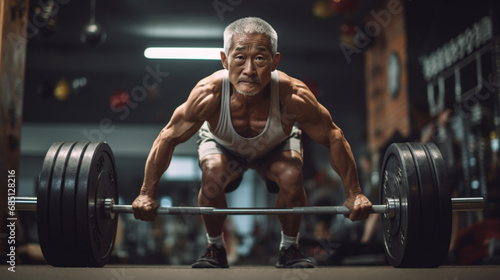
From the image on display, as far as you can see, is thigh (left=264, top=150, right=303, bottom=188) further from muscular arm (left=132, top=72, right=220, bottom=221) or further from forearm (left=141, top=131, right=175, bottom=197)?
forearm (left=141, top=131, right=175, bottom=197)

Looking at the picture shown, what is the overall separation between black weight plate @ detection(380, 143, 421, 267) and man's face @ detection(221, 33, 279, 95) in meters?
0.65

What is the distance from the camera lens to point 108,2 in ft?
19.6

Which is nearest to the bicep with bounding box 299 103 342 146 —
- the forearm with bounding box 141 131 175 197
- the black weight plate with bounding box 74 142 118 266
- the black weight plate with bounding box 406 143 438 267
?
the black weight plate with bounding box 406 143 438 267

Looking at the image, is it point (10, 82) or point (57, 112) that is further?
point (57, 112)

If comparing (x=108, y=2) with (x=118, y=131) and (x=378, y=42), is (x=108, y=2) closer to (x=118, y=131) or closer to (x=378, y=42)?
(x=378, y=42)

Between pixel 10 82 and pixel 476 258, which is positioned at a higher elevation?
pixel 10 82

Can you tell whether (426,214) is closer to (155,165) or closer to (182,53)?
(155,165)

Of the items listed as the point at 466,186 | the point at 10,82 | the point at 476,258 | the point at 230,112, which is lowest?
the point at 476,258

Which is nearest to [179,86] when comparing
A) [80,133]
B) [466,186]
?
[80,133]

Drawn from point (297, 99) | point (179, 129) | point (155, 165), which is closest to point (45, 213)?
point (155, 165)

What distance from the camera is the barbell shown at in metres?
1.98

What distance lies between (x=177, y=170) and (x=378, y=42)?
18.1ft

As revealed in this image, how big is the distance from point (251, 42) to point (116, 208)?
0.89m

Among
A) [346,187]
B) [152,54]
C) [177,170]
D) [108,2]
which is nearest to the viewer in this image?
[346,187]
